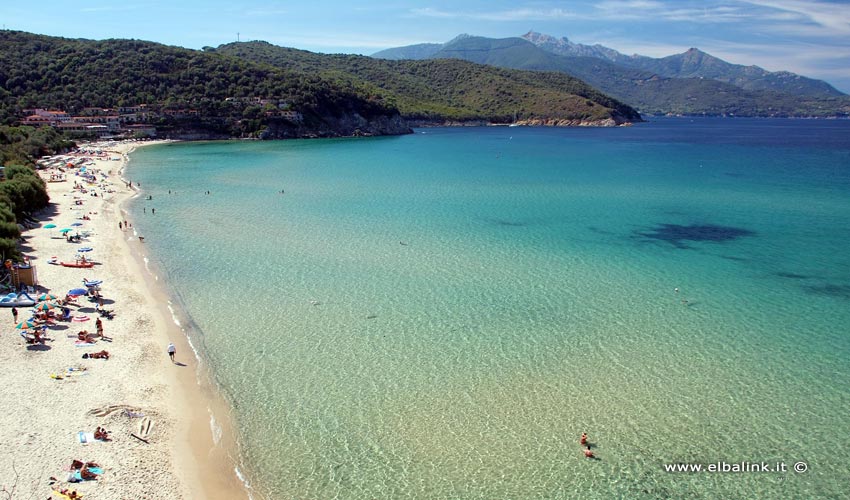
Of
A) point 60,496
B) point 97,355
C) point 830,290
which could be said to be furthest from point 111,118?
point 830,290

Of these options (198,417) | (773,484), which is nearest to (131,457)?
(198,417)

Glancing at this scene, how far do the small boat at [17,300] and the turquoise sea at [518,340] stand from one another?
6.18 metres

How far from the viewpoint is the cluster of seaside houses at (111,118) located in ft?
341

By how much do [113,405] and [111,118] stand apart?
387ft

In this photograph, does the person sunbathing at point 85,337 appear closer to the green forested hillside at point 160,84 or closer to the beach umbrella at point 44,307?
the beach umbrella at point 44,307

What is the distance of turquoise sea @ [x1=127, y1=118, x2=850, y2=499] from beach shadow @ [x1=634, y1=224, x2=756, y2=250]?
0.27 m

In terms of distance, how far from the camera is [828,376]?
64.7 ft

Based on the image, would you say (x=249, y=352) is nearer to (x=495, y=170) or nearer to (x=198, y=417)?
(x=198, y=417)

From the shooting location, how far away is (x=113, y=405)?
1703 centimetres

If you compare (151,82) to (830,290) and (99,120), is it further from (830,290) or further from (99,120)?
(830,290)

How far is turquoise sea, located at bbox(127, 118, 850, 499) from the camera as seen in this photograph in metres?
15.1

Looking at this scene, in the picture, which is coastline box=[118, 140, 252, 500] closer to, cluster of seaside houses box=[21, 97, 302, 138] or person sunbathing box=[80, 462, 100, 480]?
person sunbathing box=[80, 462, 100, 480]

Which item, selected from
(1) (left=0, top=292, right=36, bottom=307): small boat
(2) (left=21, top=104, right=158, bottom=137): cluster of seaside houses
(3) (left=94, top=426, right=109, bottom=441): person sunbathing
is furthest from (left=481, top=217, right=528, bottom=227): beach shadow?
(2) (left=21, top=104, right=158, bottom=137): cluster of seaside houses

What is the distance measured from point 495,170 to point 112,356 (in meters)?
63.3
